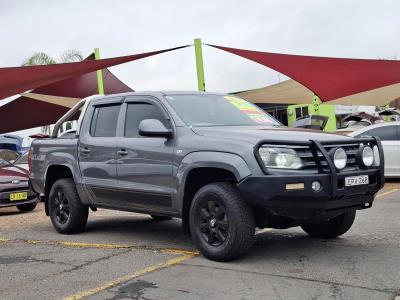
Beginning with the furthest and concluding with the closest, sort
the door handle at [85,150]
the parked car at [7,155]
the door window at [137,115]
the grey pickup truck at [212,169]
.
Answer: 1. the parked car at [7,155]
2. the door handle at [85,150]
3. the door window at [137,115]
4. the grey pickup truck at [212,169]

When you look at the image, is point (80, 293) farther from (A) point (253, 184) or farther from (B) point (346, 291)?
(B) point (346, 291)

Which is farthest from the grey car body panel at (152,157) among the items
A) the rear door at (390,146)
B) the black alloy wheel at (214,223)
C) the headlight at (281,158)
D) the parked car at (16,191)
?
the rear door at (390,146)

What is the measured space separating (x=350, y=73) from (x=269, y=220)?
1047cm

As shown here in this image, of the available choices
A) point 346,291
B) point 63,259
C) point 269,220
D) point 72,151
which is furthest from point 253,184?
point 72,151

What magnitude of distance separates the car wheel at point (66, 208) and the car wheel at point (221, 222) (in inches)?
94.8

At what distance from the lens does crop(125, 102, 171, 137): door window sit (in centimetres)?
662

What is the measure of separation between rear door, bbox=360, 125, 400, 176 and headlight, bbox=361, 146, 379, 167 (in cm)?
847

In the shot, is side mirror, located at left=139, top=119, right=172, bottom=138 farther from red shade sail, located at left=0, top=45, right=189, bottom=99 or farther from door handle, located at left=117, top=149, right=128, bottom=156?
red shade sail, located at left=0, top=45, right=189, bottom=99

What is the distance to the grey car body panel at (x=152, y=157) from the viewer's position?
5.49 meters

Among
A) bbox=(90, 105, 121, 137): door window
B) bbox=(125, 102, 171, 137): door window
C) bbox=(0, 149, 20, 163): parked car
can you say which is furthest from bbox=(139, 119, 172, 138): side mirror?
bbox=(0, 149, 20, 163): parked car

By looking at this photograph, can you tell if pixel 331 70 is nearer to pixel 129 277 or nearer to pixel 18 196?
pixel 18 196

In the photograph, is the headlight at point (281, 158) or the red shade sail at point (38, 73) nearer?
the headlight at point (281, 158)

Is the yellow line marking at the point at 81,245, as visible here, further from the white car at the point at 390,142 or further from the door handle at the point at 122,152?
the white car at the point at 390,142

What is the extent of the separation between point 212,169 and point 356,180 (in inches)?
56.2
